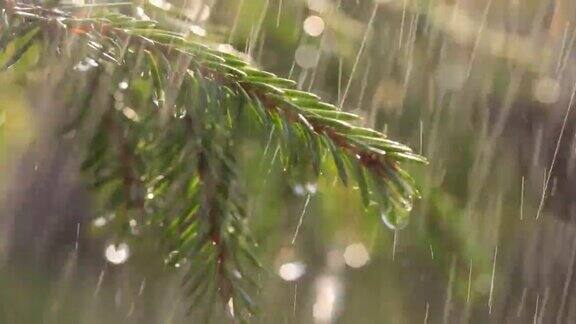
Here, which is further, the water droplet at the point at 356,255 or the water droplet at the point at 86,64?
the water droplet at the point at 356,255

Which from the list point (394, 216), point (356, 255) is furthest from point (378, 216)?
point (394, 216)

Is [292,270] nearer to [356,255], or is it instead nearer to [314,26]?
[356,255]

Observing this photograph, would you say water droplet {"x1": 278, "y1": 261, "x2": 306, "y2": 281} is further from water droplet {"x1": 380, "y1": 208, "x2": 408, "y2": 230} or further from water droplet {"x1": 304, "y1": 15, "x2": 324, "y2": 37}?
water droplet {"x1": 380, "y1": 208, "x2": 408, "y2": 230}

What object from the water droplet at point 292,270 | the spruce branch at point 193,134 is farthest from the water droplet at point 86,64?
the water droplet at point 292,270

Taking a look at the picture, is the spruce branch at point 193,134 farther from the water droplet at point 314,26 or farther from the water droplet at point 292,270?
the water droplet at point 292,270

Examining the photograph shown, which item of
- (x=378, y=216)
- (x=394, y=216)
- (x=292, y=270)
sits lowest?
(x=292, y=270)

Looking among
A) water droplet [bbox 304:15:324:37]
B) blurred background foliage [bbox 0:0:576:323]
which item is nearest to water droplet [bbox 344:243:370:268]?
blurred background foliage [bbox 0:0:576:323]

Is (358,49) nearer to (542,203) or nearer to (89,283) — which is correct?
(542,203)

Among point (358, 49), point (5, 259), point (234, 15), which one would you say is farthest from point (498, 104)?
point (5, 259)

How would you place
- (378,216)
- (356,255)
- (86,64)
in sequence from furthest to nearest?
(356,255)
(378,216)
(86,64)
